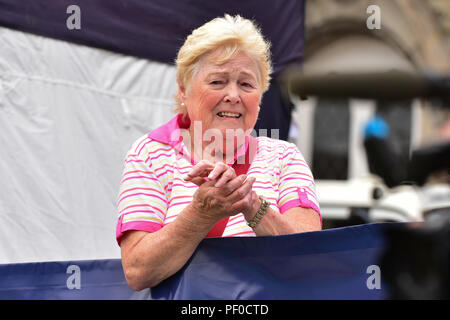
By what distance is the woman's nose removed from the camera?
6.12ft

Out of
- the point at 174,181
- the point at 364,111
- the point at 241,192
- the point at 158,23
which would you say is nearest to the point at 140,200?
the point at 174,181

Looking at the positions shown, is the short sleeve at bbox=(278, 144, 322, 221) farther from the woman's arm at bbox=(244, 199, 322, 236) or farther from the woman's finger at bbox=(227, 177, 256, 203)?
the woman's finger at bbox=(227, 177, 256, 203)

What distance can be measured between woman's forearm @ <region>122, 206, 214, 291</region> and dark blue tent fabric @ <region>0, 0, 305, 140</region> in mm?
1453

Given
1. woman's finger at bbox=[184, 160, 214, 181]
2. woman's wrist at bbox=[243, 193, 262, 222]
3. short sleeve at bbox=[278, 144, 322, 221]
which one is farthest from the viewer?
short sleeve at bbox=[278, 144, 322, 221]

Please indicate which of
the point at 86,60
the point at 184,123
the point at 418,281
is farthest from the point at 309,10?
the point at 418,281

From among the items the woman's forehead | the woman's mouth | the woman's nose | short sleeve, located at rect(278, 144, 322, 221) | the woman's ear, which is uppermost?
the woman's forehead

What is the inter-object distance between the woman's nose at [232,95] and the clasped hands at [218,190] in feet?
1.24

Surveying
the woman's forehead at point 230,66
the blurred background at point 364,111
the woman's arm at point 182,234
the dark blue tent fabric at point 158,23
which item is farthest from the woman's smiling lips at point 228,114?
the dark blue tent fabric at point 158,23

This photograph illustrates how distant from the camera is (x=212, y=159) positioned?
1.91 m

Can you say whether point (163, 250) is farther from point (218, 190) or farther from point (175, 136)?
point (175, 136)

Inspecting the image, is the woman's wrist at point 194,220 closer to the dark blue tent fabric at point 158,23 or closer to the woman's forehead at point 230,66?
the woman's forehead at point 230,66

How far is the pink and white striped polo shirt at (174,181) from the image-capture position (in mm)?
1739

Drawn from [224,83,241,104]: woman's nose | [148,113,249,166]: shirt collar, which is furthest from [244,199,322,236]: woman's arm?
[224,83,241,104]: woman's nose
